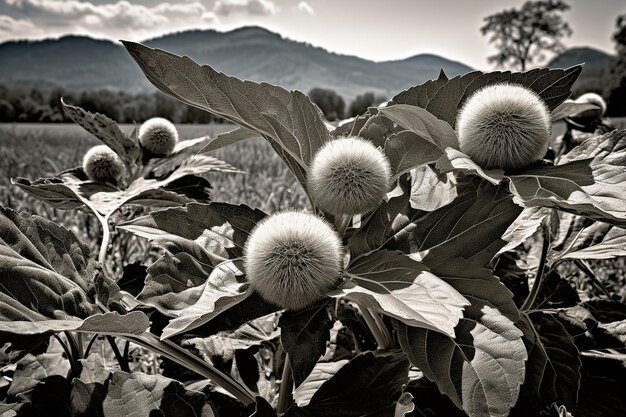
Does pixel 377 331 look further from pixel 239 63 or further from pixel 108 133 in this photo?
pixel 239 63

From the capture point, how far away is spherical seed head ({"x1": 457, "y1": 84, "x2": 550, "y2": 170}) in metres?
0.54

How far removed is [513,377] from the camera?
434 mm

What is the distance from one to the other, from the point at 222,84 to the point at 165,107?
742 centimetres

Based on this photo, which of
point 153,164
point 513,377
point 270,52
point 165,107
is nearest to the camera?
point 513,377

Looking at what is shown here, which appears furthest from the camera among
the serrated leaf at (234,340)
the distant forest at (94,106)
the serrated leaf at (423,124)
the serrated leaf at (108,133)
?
the distant forest at (94,106)

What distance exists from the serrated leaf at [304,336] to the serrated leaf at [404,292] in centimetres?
4

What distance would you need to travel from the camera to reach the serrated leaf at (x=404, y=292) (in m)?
0.38

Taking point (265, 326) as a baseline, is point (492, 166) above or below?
above

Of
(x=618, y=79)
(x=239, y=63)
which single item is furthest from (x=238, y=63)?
(x=618, y=79)

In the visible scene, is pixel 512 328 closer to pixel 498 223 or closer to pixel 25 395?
pixel 498 223

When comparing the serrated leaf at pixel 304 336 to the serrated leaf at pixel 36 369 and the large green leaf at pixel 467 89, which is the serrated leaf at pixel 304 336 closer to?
the large green leaf at pixel 467 89

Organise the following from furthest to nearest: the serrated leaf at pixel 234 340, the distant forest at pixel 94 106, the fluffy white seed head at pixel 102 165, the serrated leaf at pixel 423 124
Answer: the distant forest at pixel 94 106
the fluffy white seed head at pixel 102 165
the serrated leaf at pixel 234 340
the serrated leaf at pixel 423 124

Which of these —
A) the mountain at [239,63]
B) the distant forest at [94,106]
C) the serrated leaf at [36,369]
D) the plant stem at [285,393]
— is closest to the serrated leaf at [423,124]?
the plant stem at [285,393]

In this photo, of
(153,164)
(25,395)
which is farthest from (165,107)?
(25,395)
